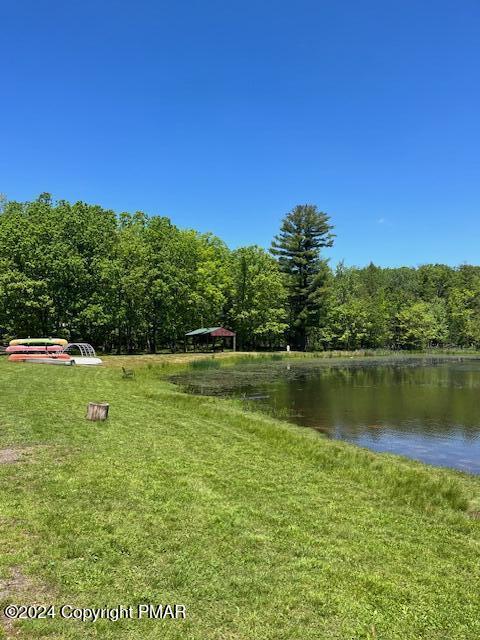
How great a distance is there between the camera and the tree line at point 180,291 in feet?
134

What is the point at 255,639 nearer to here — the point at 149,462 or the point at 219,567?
the point at 219,567

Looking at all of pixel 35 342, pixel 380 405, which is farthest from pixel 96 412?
pixel 35 342

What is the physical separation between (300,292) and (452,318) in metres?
34.4

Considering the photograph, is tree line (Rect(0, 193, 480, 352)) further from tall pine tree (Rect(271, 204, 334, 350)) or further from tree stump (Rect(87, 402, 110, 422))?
tree stump (Rect(87, 402, 110, 422))

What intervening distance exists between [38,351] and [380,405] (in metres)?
22.8

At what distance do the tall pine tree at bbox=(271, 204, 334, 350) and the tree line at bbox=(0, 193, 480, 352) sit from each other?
147 millimetres

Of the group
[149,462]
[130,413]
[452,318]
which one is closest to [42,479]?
[149,462]

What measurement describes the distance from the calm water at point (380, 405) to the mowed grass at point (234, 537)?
3.04 m

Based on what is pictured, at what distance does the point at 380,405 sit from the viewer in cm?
2203

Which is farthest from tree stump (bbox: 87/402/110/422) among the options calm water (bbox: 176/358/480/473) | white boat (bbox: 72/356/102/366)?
white boat (bbox: 72/356/102/366)

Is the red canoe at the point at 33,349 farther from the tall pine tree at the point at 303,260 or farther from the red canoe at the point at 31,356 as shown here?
the tall pine tree at the point at 303,260

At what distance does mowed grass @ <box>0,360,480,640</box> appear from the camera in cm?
449

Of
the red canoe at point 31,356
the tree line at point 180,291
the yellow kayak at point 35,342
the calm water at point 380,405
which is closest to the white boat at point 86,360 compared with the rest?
the red canoe at point 31,356

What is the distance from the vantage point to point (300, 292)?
6775 centimetres
